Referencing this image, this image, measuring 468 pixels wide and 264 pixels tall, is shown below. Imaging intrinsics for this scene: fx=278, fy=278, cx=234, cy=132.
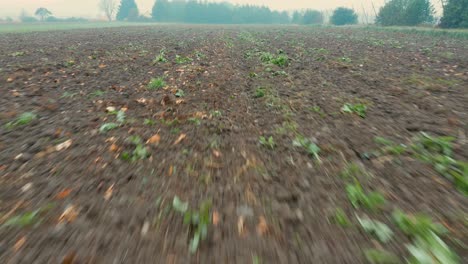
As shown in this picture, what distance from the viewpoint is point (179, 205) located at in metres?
3.02

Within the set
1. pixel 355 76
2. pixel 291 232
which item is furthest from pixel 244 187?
pixel 355 76

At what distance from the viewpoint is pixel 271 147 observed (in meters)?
4.41

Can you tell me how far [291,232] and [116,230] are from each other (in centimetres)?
167

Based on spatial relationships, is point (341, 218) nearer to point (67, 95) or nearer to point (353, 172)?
point (353, 172)

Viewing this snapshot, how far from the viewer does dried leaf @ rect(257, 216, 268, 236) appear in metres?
2.67

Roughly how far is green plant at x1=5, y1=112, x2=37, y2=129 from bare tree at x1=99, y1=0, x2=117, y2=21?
417 feet

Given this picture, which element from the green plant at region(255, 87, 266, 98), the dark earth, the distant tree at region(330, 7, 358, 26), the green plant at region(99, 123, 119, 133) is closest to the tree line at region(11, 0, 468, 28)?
the distant tree at region(330, 7, 358, 26)

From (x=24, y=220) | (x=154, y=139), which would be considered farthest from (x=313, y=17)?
(x=24, y=220)

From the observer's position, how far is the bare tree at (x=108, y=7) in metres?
113

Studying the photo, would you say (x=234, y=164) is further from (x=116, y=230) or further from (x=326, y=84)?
(x=326, y=84)

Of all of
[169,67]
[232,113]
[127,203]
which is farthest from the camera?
[169,67]

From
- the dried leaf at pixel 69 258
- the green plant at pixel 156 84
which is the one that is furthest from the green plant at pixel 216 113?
the dried leaf at pixel 69 258

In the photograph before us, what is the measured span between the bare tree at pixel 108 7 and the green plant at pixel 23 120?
127249 millimetres

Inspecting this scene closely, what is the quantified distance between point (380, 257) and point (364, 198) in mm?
822
